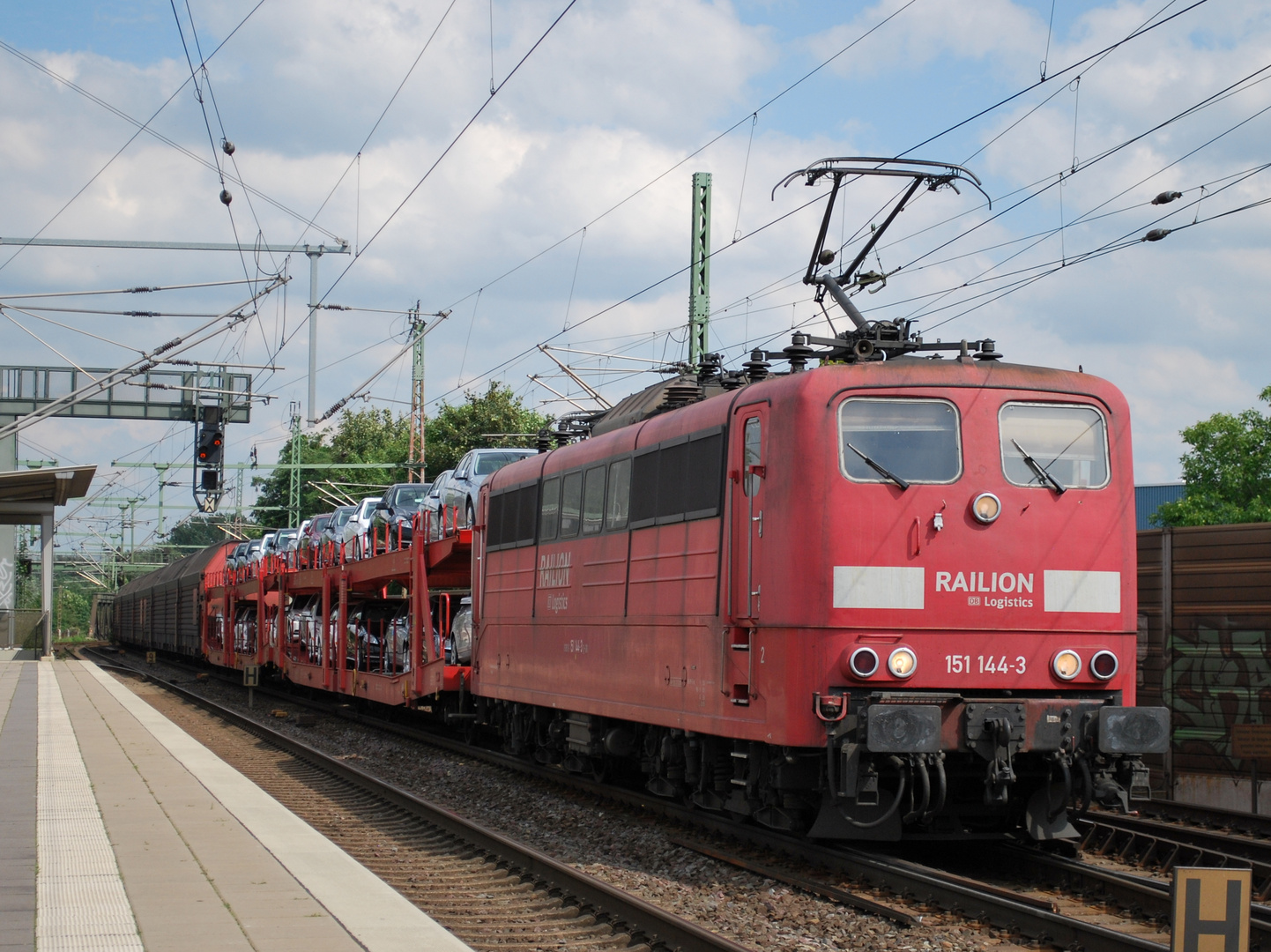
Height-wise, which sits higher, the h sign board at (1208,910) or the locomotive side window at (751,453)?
the locomotive side window at (751,453)

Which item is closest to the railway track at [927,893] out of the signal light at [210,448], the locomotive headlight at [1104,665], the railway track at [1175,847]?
the railway track at [1175,847]

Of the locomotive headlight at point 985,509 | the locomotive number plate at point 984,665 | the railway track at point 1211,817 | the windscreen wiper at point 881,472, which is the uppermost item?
the windscreen wiper at point 881,472

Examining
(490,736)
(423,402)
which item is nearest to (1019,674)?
(490,736)

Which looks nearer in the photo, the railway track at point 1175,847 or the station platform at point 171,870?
the station platform at point 171,870

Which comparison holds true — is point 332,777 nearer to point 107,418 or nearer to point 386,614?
point 386,614

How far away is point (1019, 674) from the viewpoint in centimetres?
925

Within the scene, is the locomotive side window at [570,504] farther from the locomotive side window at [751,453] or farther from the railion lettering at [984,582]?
the railion lettering at [984,582]

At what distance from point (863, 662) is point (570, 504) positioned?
Answer: 5.44 m

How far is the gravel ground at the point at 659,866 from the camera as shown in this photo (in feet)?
25.4

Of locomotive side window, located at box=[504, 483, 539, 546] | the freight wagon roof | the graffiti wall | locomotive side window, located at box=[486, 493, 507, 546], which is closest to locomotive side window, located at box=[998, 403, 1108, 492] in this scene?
the graffiti wall

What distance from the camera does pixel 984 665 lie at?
920cm

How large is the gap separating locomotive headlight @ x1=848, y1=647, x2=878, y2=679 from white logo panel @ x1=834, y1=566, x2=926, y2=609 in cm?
30

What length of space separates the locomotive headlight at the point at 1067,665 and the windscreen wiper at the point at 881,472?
5.04 ft

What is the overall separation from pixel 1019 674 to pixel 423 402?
3506 cm
